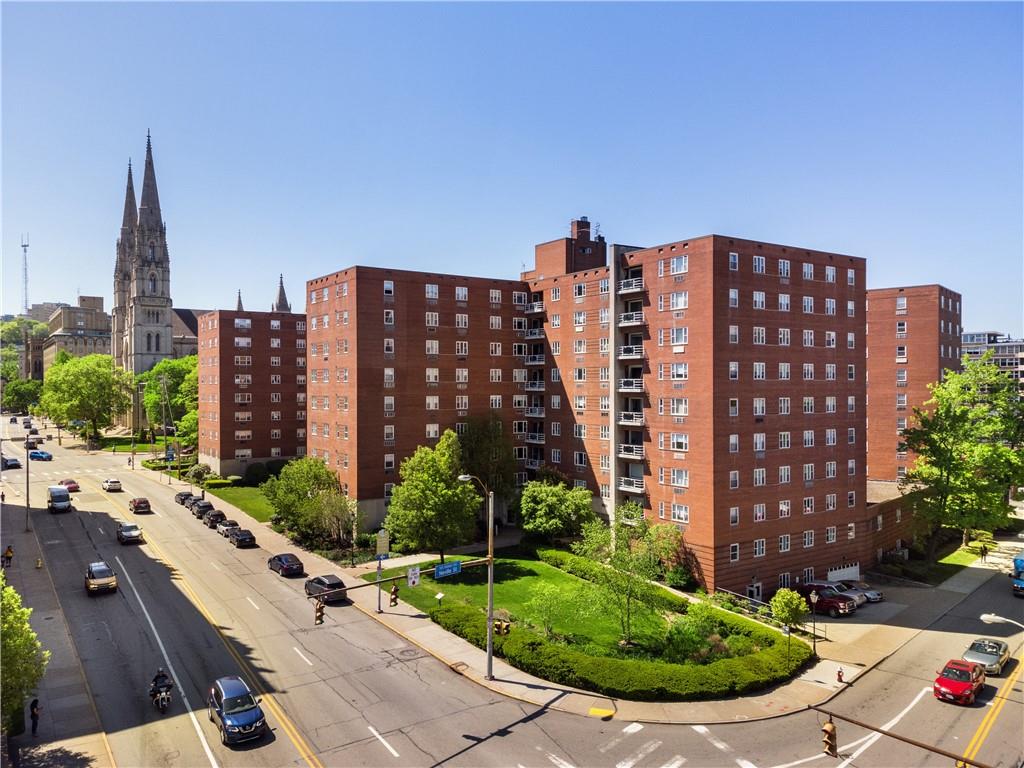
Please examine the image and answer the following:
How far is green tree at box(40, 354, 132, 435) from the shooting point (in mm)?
120250

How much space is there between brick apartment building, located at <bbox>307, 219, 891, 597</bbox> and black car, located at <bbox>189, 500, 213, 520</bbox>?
14.1 meters

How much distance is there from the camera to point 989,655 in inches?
1442

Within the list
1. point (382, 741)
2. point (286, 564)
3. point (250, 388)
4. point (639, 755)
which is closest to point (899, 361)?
point (639, 755)

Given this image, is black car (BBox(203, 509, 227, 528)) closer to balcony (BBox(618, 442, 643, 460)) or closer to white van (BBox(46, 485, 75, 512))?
white van (BBox(46, 485, 75, 512))

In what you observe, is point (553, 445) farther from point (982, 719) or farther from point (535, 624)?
point (982, 719)

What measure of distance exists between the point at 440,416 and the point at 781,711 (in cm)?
4124

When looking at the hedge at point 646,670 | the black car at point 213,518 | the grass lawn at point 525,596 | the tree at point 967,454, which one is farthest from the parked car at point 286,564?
the tree at point 967,454

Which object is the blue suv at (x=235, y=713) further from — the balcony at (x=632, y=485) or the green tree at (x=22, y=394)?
the green tree at (x=22, y=394)

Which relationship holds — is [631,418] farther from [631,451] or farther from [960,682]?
[960,682]

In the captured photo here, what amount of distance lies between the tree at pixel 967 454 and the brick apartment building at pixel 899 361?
13893 mm

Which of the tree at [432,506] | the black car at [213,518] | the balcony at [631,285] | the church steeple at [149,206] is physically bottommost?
the black car at [213,518]

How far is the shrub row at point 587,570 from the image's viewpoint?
39259 millimetres

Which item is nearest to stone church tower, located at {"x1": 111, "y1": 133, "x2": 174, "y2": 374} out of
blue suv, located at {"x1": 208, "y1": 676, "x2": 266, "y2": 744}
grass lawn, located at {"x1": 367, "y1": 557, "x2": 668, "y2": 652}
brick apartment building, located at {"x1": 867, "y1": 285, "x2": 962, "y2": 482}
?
grass lawn, located at {"x1": 367, "y1": 557, "x2": 668, "y2": 652}

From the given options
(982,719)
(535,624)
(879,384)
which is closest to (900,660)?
(982,719)
